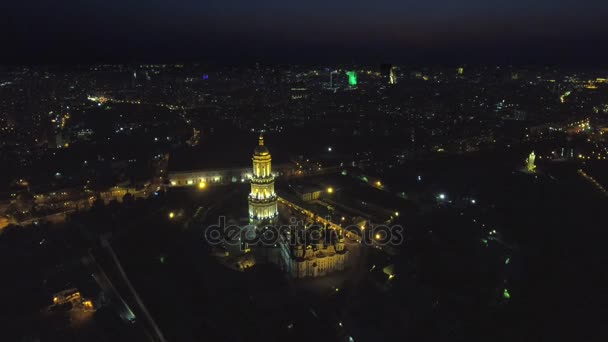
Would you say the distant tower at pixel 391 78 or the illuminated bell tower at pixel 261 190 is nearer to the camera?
the illuminated bell tower at pixel 261 190

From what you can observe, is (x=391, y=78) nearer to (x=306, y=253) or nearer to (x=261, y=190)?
(x=261, y=190)

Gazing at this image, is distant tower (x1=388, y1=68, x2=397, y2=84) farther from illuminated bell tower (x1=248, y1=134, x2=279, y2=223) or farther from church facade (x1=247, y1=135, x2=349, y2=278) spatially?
church facade (x1=247, y1=135, x2=349, y2=278)

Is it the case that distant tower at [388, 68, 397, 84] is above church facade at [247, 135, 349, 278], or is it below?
above

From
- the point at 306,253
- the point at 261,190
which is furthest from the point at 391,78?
the point at 306,253

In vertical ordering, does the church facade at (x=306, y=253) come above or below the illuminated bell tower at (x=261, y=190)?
below

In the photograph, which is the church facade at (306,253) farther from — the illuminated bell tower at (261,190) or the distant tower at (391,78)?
the distant tower at (391,78)

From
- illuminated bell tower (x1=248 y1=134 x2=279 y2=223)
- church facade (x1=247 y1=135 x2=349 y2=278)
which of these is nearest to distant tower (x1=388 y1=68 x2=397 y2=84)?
illuminated bell tower (x1=248 y1=134 x2=279 y2=223)

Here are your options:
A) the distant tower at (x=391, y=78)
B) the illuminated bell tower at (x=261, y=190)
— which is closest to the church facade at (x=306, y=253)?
the illuminated bell tower at (x=261, y=190)

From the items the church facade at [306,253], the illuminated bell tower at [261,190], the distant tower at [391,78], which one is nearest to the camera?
the church facade at [306,253]
